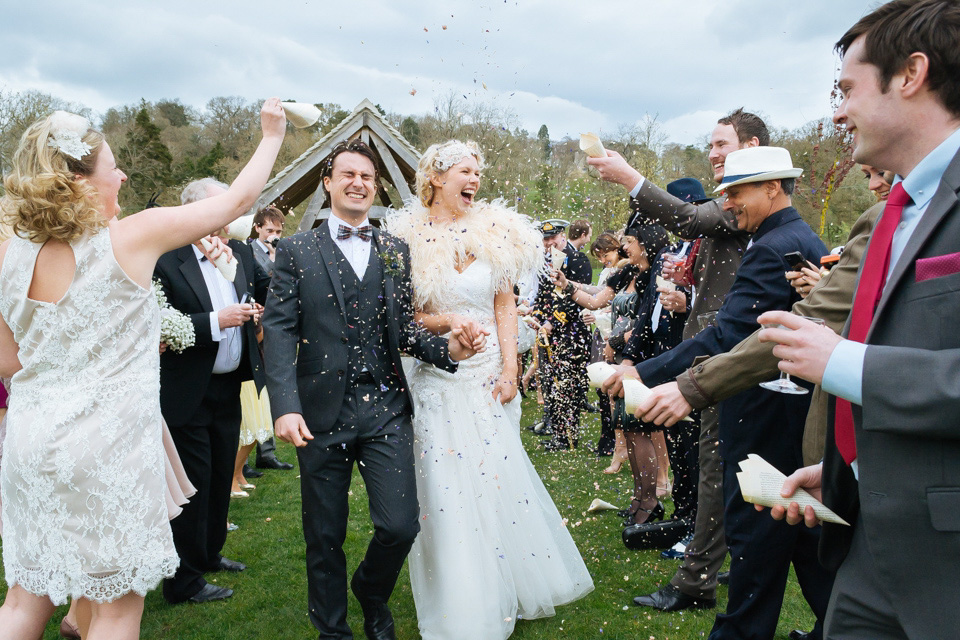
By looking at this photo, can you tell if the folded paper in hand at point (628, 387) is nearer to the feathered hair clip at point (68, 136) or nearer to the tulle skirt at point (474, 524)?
the tulle skirt at point (474, 524)

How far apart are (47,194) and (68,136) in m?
0.26

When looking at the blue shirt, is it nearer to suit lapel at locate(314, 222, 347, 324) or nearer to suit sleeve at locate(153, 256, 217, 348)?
suit lapel at locate(314, 222, 347, 324)

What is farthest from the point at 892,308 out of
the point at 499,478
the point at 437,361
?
the point at 499,478

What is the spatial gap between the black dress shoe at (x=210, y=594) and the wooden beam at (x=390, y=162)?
7752 millimetres

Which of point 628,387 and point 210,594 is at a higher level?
point 628,387

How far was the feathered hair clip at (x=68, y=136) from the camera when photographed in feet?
8.46

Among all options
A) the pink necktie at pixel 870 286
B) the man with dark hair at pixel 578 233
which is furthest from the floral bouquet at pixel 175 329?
the man with dark hair at pixel 578 233

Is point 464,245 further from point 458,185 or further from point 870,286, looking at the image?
point 870,286

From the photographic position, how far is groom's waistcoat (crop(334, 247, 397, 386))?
143 inches

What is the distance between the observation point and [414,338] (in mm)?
3836

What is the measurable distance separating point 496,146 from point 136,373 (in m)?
2.75

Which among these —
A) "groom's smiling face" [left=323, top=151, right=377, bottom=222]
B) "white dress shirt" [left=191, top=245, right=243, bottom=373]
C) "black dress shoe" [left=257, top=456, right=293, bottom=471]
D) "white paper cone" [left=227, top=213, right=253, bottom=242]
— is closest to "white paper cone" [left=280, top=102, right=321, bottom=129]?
"groom's smiling face" [left=323, top=151, right=377, bottom=222]

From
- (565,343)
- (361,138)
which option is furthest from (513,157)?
(361,138)

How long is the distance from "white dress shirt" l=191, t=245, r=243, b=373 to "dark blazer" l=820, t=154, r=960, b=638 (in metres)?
3.87
